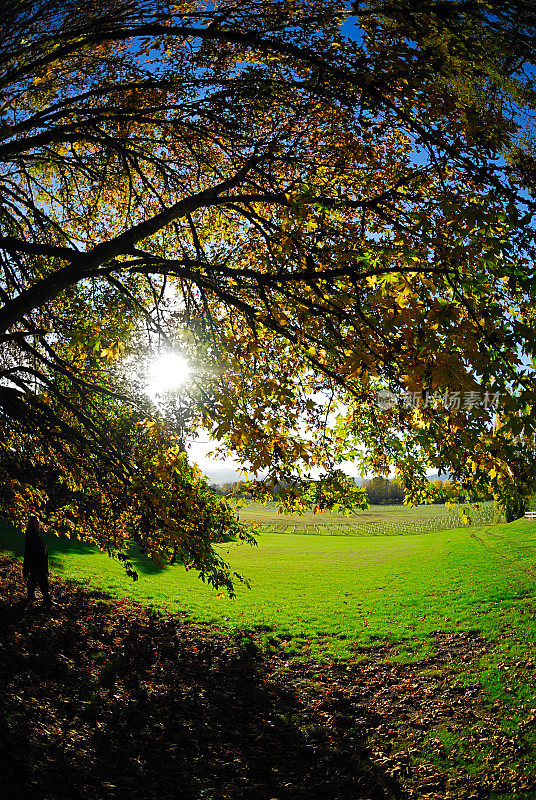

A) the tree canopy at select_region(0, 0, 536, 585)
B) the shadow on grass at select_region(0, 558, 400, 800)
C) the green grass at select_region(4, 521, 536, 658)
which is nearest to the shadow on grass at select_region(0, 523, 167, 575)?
the green grass at select_region(4, 521, 536, 658)

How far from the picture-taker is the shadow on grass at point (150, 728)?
5242 millimetres

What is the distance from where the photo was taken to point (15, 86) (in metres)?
6.66

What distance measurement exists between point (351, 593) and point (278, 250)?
19.9 metres

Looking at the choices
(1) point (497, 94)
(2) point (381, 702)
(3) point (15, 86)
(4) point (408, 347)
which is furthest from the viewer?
(2) point (381, 702)

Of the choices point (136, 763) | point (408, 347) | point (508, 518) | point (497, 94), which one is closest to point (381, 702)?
point (136, 763)

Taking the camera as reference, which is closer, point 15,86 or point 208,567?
point 15,86

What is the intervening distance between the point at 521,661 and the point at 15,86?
16147 mm

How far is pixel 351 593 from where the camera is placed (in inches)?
816

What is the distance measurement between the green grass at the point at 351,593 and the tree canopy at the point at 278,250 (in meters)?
5.20

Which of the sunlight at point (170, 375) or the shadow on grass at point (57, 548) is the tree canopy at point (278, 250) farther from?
the shadow on grass at point (57, 548)

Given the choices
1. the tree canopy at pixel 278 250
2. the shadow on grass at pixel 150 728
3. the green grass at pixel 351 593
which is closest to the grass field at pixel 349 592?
the green grass at pixel 351 593

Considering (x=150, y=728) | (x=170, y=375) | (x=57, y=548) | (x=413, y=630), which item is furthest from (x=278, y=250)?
(x=57, y=548)

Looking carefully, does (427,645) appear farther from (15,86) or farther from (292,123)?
(15,86)

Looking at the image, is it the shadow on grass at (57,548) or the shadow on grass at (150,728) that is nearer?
the shadow on grass at (150,728)
